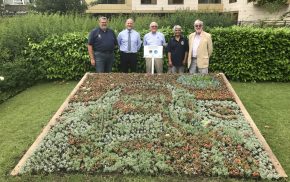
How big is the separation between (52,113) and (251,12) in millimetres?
23464

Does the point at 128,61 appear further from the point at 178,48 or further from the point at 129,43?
the point at 178,48

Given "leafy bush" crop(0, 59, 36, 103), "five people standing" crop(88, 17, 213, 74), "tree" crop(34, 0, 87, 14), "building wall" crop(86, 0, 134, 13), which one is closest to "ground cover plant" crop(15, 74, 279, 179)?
"five people standing" crop(88, 17, 213, 74)

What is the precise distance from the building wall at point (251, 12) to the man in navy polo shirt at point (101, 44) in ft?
59.7

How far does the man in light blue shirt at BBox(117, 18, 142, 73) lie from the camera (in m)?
9.41

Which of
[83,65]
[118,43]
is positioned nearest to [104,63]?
[118,43]

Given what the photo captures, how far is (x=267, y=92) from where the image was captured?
9.59 metres

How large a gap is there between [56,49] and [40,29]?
1029mm

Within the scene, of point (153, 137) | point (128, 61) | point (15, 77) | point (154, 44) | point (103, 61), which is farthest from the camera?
point (15, 77)

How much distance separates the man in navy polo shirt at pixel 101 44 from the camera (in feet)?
29.9

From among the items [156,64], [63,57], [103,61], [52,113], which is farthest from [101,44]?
[52,113]

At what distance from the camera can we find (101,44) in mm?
9148

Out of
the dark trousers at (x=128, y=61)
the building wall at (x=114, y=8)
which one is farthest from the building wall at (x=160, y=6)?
the dark trousers at (x=128, y=61)

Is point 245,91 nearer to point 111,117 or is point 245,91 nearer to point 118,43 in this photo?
point 118,43

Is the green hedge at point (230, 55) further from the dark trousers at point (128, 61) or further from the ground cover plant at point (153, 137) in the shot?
the ground cover plant at point (153, 137)
